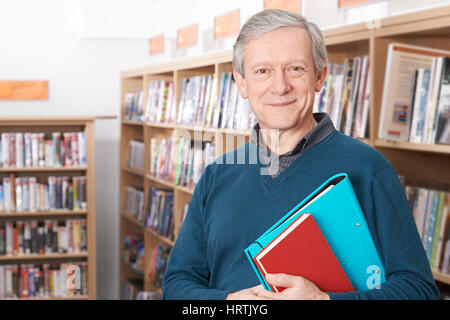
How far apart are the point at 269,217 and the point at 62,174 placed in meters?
3.74

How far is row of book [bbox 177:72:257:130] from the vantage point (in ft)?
9.80

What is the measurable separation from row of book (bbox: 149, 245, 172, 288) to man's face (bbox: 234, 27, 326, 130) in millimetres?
3167

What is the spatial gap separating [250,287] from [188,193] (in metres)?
2.79

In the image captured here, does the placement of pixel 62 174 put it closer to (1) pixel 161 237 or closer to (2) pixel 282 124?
(1) pixel 161 237

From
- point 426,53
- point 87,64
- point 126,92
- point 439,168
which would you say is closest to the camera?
point 426,53

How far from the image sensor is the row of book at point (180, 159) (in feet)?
11.5

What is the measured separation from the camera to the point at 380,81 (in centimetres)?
202

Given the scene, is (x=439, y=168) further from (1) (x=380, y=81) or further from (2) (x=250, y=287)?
(2) (x=250, y=287)

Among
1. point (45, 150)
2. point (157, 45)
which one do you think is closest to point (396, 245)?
point (45, 150)

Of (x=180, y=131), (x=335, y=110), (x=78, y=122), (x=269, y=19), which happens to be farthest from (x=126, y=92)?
(x=269, y=19)

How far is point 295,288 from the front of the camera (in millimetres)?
915

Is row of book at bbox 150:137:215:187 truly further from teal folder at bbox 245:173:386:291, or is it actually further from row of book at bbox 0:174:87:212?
teal folder at bbox 245:173:386:291

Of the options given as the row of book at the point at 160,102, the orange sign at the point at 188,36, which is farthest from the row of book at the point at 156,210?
the orange sign at the point at 188,36

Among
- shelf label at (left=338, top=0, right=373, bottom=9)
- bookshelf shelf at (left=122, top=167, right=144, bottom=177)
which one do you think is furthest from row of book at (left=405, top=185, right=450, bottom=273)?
bookshelf shelf at (left=122, top=167, right=144, bottom=177)
